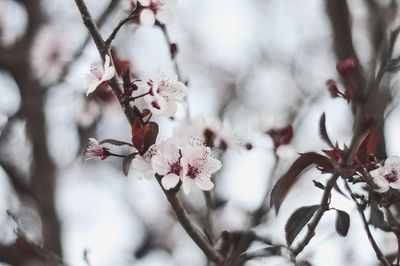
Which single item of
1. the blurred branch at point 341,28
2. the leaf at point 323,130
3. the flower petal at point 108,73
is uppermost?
the flower petal at point 108,73

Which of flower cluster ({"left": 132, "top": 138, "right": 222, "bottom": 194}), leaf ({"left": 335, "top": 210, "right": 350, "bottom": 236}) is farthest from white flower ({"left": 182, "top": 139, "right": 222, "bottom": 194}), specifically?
leaf ({"left": 335, "top": 210, "right": 350, "bottom": 236})

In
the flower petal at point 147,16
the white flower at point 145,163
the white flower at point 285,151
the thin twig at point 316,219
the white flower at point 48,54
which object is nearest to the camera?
the thin twig at point 316,219

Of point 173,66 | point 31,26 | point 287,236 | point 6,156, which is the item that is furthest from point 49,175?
point 287,236

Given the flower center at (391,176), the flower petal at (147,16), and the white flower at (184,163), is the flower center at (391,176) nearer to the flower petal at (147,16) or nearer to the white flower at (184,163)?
the white flower at (184,163)

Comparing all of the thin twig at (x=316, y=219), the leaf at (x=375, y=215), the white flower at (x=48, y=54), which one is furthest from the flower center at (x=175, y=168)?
the white flower at (x=48, y=54)

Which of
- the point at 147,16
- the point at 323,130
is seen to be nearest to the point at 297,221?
the point at 323,130

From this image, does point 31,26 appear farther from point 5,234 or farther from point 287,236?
point 287,236
